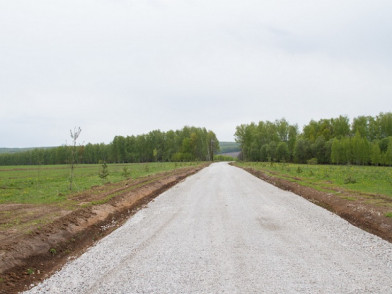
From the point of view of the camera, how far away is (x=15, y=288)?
195 inches

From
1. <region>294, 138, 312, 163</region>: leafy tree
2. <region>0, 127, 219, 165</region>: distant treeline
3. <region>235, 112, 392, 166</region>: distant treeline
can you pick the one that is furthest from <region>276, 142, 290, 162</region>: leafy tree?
<region>0, 127, 219, 165</region>: distant treeline

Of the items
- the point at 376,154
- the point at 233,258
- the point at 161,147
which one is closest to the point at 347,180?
the point at 233,258

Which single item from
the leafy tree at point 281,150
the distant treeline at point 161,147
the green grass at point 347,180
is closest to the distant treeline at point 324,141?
the leafy tree at point 281,150

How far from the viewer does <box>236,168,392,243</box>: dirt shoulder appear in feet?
27.1

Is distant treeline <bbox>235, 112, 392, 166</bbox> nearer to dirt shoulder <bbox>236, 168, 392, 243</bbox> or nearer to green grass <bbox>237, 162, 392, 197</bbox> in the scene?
green grass <bbox>237, 162, 392, 197</bbox>

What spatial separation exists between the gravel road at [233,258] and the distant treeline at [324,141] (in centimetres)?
5240

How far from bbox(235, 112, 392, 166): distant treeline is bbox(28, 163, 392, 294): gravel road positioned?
172 feet

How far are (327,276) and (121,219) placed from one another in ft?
24.7

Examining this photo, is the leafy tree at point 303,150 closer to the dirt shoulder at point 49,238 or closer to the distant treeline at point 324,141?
the distant treeline at point 324,141

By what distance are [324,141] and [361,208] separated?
75665mm

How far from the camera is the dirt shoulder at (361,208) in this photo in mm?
8267

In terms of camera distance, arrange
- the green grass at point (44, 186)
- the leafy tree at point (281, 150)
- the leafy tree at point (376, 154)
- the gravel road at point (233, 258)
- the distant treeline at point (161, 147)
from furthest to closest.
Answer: the distant treeline at point (161, 147), the leafy tree at point (281, 150), the leafy tree at point (376, 154), the green grass at point (44, 186), the gravel road at point (233, 258)

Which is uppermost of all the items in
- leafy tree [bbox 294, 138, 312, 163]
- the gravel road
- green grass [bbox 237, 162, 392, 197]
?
leafy tree [bbox 294, 138, 312, 163]

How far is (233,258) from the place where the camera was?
5.92 metres
